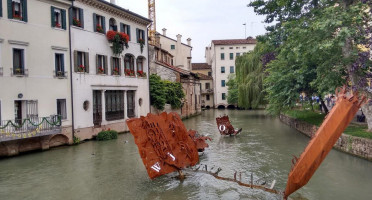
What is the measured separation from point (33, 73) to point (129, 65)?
9.64 m

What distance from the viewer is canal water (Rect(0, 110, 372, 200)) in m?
10.8

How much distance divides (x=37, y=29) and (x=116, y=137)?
9460 mm

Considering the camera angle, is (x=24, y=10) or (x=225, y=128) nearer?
(x=24, y=10)

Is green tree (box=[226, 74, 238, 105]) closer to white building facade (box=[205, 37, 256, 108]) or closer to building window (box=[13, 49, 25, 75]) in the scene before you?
white building facade (box=[205, 37, 256, 108])

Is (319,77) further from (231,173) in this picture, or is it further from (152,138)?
(152,138)

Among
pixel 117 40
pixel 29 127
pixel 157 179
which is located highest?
pixel 117 40

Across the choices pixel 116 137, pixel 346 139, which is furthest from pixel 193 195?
pixel 116 137

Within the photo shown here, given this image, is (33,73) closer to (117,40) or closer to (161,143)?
(117,40)

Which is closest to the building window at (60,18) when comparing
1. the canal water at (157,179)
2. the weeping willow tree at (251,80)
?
the canal water at (157,179)

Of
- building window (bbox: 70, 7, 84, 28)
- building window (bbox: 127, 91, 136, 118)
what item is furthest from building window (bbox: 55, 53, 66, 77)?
building window (bbox: 127, 91, 136, 118)

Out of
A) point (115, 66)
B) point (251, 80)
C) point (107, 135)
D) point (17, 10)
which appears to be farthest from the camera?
point (251, 80)

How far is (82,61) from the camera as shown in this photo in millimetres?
22250

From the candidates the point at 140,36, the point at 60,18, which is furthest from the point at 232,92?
the point at 60,18

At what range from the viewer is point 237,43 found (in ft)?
216
